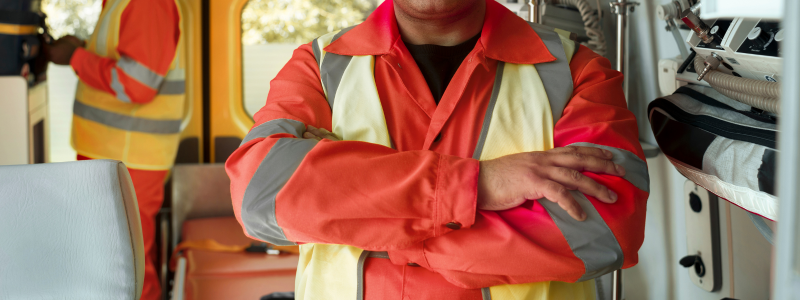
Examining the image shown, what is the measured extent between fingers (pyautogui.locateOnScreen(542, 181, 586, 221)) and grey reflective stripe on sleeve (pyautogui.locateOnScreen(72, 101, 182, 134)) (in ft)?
8.56

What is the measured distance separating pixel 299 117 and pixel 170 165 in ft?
7.34

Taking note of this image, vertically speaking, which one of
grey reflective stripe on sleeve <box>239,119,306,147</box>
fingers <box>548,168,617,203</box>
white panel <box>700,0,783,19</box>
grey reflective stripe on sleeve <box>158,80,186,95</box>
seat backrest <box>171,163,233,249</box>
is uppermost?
white panel <box>700,0,783,19</box>

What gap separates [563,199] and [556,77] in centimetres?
34

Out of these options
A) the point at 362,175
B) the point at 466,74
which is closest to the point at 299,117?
the point at 362,175

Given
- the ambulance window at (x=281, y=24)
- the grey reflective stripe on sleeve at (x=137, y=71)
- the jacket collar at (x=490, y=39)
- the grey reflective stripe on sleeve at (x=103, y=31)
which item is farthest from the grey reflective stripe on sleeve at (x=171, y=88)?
the jacket collar at (x=490, y=39)

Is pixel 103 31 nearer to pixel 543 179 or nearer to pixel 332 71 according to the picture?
pixel 332 71

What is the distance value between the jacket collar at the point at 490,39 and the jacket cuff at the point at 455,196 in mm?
364

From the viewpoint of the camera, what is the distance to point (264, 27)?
11.6ft

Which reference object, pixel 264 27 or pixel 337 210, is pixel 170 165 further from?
pixel 337 210

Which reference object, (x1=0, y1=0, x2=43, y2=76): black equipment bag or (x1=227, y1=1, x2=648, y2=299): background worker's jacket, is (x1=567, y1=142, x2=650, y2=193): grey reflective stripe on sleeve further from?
(x1=0, y1=0, x2=43, y2=76): black equipment bag

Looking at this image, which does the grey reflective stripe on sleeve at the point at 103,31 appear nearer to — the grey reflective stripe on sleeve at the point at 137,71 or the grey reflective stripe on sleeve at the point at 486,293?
the grey reflective stripe on sleeve at the point at 137,71

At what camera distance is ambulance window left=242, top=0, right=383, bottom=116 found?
350 centimetres

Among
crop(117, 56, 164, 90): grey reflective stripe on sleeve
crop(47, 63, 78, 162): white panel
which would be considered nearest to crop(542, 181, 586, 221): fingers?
crop(117, 56, 164, 90): grey reflective stripe on sleeve

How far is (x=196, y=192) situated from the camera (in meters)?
3.41
